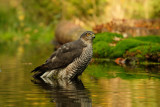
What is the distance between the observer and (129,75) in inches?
446

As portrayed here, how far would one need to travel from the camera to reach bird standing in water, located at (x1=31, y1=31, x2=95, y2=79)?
1028 centimetres

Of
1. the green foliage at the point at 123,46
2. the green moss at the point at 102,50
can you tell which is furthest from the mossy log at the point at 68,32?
the green foliage at the point at 123,46

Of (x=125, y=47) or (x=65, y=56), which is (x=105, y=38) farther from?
(x=65, y=56)

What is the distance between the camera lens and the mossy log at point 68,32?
2105cm

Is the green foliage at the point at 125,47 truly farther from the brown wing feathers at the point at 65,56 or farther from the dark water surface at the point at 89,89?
the brown wing feathers at the point at 65,56

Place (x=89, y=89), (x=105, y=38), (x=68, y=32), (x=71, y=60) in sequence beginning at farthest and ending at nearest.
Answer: (x=68, y=32), (x=105, y=38), (x=71, y=60), (x=89, y=89)

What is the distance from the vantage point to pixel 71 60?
34.1 feet

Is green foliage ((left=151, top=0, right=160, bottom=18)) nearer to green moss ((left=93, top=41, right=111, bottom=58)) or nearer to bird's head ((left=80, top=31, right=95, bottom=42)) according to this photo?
green moss ((left=93, top=41, right=111, bottom=58))

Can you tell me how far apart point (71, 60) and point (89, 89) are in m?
1.72

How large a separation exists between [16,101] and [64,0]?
91.9 feet

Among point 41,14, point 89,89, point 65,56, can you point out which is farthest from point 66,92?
point 41,14

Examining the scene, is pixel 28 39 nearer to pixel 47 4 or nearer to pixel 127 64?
pixel 47 4

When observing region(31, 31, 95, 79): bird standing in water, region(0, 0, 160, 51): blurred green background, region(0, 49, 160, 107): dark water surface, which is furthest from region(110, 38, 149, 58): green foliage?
region(0, 0, 160, 51): blurred green background

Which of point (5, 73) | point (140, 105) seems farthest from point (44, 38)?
point (140, 105)
